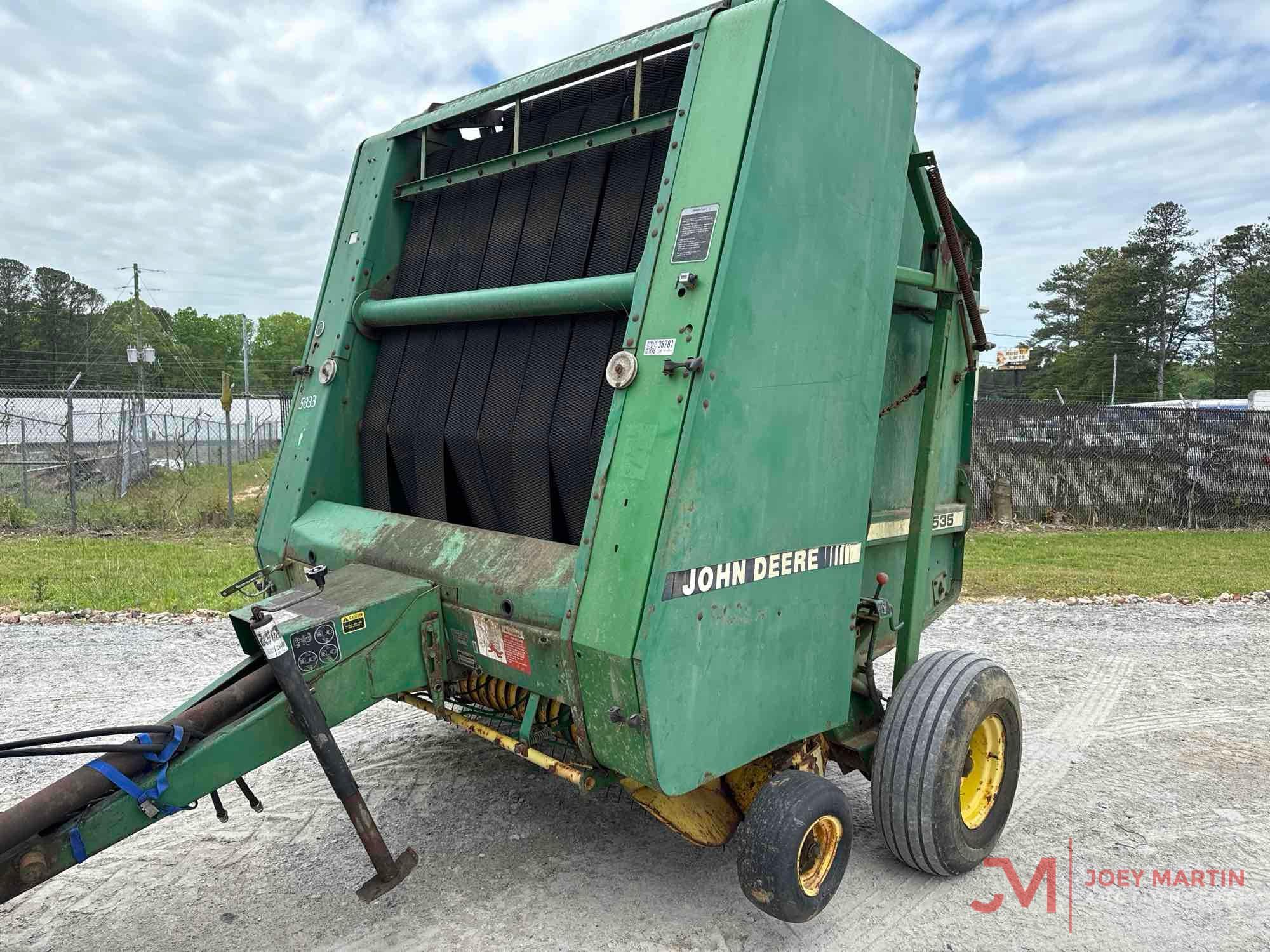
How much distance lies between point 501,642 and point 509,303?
1.21 m

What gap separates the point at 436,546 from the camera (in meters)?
3.26

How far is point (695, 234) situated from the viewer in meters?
2.67

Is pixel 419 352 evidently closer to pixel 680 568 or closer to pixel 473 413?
pixel 473 413

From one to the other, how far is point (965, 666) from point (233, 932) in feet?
8.72

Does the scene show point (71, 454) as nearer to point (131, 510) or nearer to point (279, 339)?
point (131, 510)

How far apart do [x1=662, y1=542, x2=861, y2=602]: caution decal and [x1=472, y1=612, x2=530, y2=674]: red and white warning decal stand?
1.90 ft

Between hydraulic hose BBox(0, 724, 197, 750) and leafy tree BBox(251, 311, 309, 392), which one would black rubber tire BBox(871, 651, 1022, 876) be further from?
leafy tree BBox(251, 311, 309, 392)

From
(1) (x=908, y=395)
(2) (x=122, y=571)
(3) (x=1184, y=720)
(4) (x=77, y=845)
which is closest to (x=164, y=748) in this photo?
(4) (x=77, y=845)

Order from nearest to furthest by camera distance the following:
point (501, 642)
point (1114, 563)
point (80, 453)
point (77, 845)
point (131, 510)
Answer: point (77, 845)
point (501, 642)
point (1114, 563)
point (131, 510)
point (80, 453)

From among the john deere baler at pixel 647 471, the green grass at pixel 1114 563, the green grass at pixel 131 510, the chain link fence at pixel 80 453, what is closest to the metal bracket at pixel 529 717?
the john deere baler at pixel 647 471

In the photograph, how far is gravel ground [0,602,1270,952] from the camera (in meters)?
3.01

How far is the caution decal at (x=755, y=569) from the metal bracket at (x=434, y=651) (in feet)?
→ 3.16

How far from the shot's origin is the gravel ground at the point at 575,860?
9.87ft

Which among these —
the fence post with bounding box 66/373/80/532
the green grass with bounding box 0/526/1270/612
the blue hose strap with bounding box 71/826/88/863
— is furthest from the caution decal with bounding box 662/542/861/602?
the fence post with bounding box 66/373/80/532
